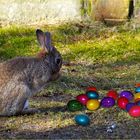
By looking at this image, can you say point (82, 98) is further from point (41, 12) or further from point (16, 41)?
point (41, 12)

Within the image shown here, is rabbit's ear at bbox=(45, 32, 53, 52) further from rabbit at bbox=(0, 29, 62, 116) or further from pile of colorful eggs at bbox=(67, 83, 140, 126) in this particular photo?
pile of colorful eggs at bbox=(67, 83, 140, 126)

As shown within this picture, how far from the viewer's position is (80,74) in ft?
24.8

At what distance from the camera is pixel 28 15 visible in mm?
9523

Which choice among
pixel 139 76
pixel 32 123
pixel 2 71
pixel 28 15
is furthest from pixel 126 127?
pixel 28 15

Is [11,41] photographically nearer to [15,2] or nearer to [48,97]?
[15,2]

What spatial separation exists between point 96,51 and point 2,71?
9.75ft

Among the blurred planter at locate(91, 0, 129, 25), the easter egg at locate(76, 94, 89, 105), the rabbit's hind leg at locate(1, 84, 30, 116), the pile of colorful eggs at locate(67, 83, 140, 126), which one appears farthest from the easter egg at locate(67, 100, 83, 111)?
the blurred planter at locate(91, 0, 129, 25)

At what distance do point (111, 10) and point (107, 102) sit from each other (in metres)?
3.59

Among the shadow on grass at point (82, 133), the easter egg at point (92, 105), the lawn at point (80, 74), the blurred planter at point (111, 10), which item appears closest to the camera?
the shadow on grass at point (82, 133)

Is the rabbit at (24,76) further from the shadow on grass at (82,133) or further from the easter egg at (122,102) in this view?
the easter egg at (122,102)

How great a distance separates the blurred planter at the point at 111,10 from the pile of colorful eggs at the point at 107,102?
124 inches

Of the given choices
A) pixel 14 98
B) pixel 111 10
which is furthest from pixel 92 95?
pixel 111 10

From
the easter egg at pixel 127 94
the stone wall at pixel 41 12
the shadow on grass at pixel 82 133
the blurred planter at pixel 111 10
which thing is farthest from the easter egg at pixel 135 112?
the stone wall at pixel 41 12

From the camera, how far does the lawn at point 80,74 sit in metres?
5.43
